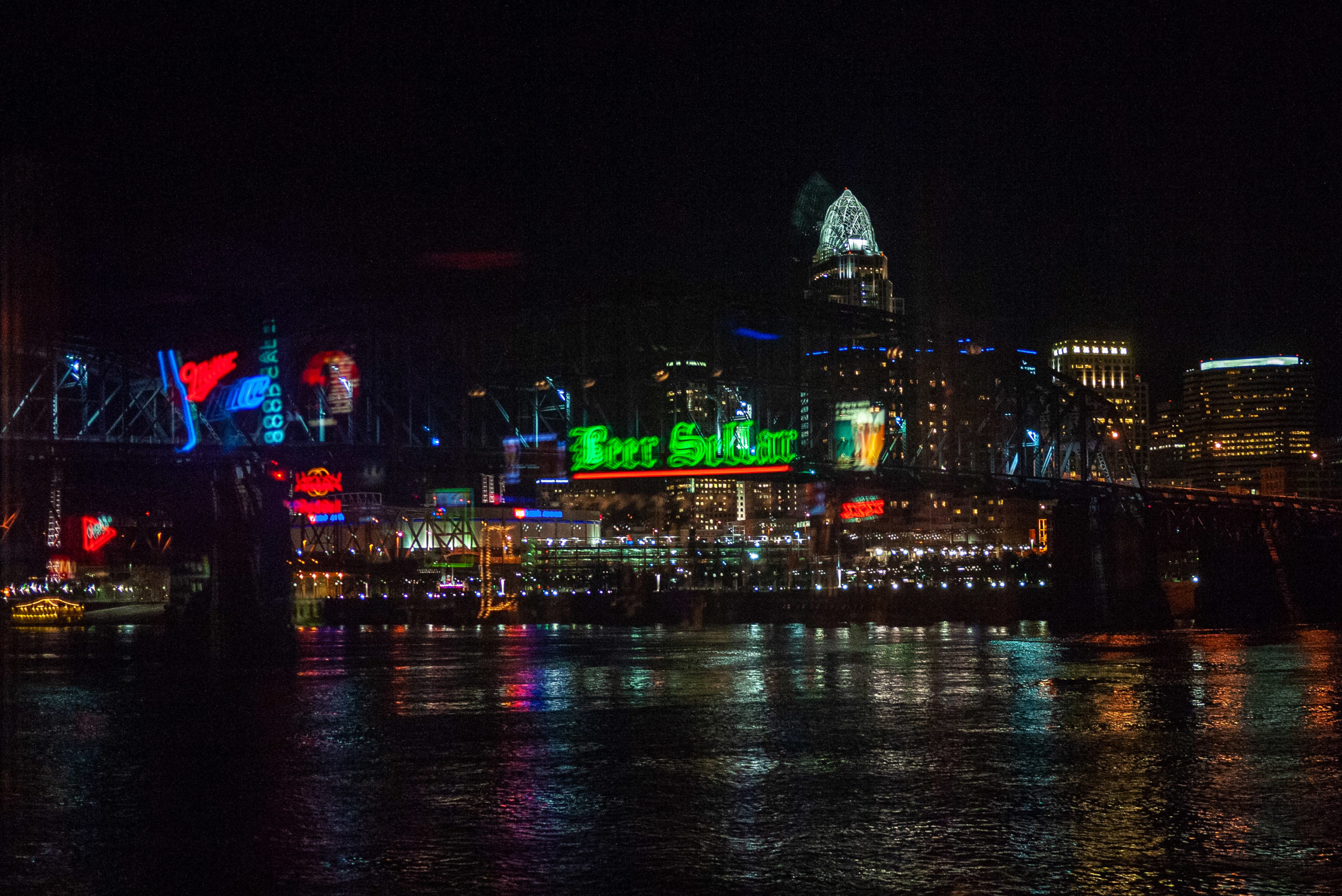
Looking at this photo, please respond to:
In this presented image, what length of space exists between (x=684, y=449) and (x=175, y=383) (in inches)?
1210

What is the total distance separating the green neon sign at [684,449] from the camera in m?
84.2

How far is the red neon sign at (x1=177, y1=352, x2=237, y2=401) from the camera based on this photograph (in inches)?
3059

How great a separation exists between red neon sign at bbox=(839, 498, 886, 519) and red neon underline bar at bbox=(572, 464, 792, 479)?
6280 cm

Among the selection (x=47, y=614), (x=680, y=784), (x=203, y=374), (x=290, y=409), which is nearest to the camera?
(x=680, y=784)

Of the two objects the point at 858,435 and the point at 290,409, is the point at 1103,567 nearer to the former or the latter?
the point at 858,435

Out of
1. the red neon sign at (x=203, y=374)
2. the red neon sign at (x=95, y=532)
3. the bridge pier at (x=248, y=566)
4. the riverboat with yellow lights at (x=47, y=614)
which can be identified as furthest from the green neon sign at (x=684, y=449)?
the red neon sign at (x=95, y=532)

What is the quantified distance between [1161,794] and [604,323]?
62.7 meters

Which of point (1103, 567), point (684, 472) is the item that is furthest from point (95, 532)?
point (1103, 567)

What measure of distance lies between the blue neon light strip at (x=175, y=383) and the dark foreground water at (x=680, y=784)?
26.1 meters

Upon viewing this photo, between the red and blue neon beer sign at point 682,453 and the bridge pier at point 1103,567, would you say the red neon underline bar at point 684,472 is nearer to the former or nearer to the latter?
the red and blue neon beer sign at point 682,453

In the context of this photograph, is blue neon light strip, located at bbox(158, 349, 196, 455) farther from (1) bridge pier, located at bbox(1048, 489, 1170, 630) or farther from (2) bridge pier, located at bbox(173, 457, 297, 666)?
(1) bridge pier, located at bbox(1048, 489, 1170, 630)

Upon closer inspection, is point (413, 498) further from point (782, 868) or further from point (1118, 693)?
point (782, 868)

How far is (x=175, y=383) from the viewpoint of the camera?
255 ft

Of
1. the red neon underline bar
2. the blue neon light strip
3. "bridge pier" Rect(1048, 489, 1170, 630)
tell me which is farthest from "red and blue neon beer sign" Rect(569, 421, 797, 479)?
"bridge pier" Rect(1048, 489, 1170, 630)
